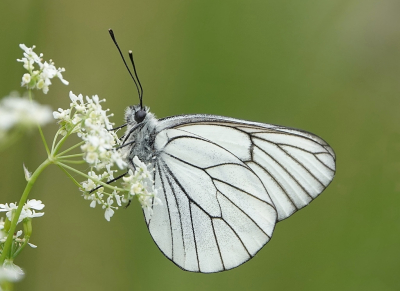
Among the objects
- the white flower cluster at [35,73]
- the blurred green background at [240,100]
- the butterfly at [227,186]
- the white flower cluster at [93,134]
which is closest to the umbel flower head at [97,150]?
the white flower cluster at [93,134]

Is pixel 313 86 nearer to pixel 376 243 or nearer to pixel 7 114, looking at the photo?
pixel 376 243

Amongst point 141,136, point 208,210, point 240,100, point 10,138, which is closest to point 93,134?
point 10,138

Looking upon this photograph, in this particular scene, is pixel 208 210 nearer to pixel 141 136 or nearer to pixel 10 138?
pixel 141 136

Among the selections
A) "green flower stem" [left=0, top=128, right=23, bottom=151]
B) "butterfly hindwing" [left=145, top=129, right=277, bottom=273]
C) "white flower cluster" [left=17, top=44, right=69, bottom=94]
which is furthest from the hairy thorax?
"green flower stem" [left=0, top=128, right=23, bottom=151]

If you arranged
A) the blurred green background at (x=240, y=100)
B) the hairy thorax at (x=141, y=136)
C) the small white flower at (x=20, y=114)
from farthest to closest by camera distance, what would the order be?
the blurred green background at (x=240, y=100) < the hairy thorax at (x=141, y=136) < the small white flower at (x=20, y=114)

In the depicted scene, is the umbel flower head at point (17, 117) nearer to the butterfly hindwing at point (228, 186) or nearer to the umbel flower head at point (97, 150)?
the umbel flower head at point (97, 150)

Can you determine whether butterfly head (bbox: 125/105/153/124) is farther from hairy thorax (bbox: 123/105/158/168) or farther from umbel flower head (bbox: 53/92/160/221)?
umbel flower head (bbox: 53/92/160/221)
